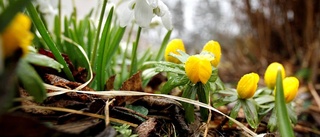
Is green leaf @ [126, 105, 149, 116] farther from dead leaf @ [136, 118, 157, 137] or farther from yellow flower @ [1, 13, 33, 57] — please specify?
yellow flower @ [1, 13, 33, 57]

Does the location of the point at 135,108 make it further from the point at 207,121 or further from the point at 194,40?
the point at 194,40

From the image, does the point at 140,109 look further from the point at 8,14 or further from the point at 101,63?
the point at 8,14

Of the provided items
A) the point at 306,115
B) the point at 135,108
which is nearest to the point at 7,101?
the point at 135,108

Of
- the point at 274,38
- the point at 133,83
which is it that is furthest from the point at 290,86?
the point at 274,38

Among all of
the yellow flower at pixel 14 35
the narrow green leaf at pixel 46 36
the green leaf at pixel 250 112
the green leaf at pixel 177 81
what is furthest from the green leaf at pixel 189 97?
the yellow flower at pixel 14 35

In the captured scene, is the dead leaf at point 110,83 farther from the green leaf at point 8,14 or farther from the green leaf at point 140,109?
the green leaf at point 8,14

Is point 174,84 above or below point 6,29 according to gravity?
below
